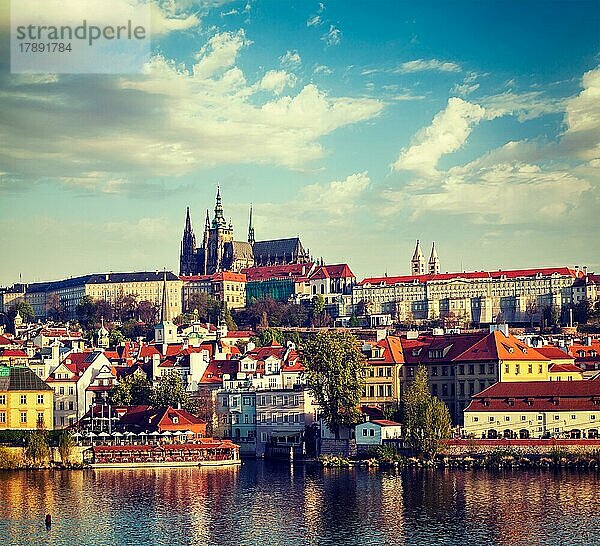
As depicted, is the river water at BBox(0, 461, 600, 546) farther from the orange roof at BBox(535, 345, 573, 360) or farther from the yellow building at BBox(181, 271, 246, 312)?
the yellow building at BBox(181, 271, 246, 312)

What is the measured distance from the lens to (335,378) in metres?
67.7

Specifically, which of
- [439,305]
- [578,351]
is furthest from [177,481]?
[439,305]

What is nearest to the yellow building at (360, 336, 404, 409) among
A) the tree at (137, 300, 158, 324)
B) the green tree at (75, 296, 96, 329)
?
the tree at (137, 300, 158, 324)

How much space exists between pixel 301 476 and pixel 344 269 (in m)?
137

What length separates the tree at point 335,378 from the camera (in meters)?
66.6

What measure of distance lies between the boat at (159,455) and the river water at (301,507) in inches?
112

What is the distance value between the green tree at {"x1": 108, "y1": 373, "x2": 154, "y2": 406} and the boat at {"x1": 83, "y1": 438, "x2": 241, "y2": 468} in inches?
319

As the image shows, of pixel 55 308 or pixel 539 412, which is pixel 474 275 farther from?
pixel 539 412

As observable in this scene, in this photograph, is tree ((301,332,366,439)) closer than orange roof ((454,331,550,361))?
Yes

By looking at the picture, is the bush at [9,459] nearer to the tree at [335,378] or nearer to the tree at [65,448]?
A: the tree at [65,448]

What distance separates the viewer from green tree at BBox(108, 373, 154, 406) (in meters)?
75.6

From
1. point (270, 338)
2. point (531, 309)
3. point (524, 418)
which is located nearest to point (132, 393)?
point (524, 418)

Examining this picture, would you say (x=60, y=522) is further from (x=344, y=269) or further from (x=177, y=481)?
(x=344, y=269)

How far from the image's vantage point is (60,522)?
4666 centimetres
